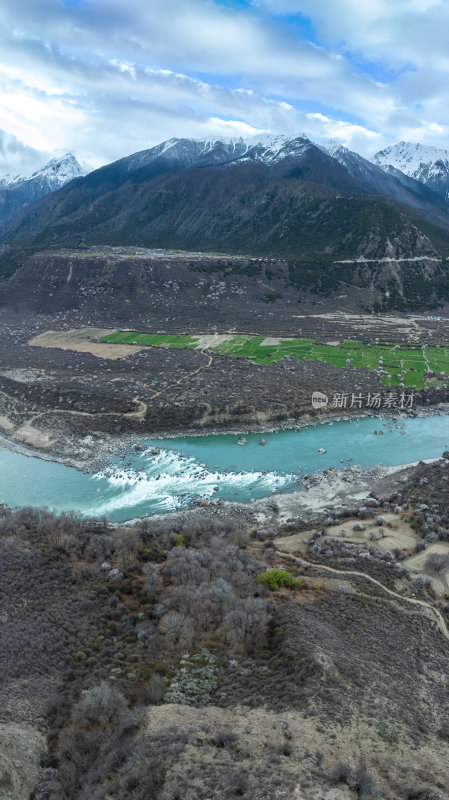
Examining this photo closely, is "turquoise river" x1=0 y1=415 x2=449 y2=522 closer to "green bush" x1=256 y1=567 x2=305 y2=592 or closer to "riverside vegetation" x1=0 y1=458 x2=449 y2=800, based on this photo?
"riverside vegetation" x1=0 y1=458 x2=449 y2=800

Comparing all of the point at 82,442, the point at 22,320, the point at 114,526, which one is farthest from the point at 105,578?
the point at 22,320

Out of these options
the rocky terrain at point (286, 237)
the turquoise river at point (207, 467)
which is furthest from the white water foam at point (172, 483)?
the rocky terrain at point (286, 237)

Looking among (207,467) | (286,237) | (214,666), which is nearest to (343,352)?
(207,467)

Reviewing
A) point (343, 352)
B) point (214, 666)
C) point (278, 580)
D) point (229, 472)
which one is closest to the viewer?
point (214, 666)

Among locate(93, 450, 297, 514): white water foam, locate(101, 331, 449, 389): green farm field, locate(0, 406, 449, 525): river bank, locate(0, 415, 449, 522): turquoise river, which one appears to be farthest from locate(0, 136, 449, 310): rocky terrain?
locate(93, 450, 297, 514): white water foam

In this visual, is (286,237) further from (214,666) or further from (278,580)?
(214,666)

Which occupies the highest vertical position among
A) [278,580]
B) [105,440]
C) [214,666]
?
[105,440]
